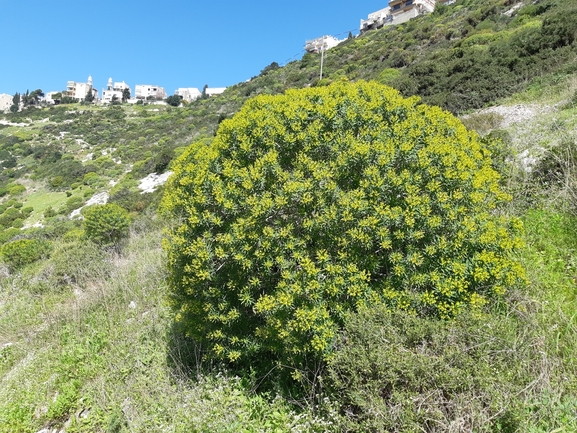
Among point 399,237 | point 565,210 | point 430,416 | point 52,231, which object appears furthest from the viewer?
point 52,231

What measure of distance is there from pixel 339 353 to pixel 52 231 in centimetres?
2134

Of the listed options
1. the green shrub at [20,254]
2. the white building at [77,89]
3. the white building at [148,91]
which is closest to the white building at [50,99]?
the white building at [77,89]

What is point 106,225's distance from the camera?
12539 millimetres

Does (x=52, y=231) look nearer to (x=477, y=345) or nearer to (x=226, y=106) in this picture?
(x=477, y=345)

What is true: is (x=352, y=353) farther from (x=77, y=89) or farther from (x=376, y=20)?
(x=77, y=89)

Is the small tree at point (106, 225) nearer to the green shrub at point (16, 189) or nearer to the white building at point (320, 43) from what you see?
the green shrub at point (16, 189)

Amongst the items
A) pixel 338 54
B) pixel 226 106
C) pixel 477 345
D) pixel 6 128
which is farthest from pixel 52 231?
pixel 6 128

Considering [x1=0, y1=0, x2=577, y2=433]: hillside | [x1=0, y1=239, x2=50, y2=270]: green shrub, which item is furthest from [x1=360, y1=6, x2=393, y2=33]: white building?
[x1=0, y1=239, x2=50, y2=270]: green shrub

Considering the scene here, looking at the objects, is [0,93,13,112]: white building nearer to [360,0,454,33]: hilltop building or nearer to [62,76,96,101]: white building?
[62,76,96,101]: white building

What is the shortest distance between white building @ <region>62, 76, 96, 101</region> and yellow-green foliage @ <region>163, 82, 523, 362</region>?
105 m

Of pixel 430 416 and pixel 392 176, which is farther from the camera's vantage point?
pixel 392 176

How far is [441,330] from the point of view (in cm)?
269

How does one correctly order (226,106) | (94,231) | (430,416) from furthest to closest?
(226,106) < (94,231) < (430,416)

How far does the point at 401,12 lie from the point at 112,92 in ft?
258
